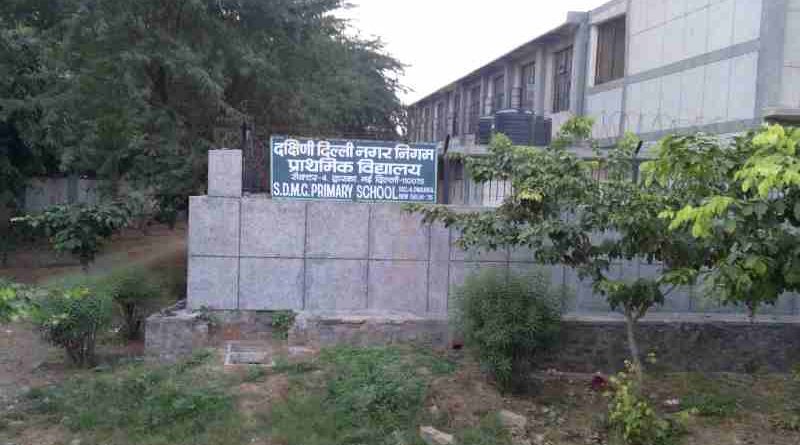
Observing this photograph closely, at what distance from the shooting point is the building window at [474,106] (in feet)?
78.6

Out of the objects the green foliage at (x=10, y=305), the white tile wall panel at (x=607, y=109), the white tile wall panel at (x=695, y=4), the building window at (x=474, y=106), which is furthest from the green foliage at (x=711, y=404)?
the building window at (x=474, y=106)

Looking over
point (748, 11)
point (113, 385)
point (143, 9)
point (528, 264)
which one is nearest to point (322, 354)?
point (113, 385)

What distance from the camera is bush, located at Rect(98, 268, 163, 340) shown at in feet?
24.0

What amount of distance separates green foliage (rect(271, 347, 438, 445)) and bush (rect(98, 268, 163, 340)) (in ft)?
8.42

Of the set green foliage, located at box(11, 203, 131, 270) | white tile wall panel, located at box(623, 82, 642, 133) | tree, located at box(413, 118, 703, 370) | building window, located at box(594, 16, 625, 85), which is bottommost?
green foliage, located at box(11, 203, 131, 270)

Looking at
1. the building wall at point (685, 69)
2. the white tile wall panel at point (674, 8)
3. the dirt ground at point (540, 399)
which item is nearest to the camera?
the dirt ground at point (540, 399)

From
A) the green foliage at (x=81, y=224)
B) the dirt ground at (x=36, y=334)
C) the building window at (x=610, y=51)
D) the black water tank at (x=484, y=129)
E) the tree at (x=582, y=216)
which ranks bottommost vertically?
the dirt ground at (x=36, y=334)

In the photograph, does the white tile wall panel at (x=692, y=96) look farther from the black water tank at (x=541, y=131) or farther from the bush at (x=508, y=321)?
the bush at (x=508, y=321)

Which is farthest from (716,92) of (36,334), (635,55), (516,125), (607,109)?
(36,334)

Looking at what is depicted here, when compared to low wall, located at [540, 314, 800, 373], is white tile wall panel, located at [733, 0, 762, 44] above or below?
above

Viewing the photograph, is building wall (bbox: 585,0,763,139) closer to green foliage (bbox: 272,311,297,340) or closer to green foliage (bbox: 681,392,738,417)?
green foliage (bbox: 681,392,738,417)

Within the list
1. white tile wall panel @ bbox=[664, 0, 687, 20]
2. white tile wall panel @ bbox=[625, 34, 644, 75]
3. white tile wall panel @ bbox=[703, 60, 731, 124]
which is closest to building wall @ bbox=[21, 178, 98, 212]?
white tile wall panel @ bbox=[625, 34, 644, 75]

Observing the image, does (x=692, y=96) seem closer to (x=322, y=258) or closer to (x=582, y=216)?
(x=582, y=216)

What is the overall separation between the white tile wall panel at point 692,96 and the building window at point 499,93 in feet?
26.6
